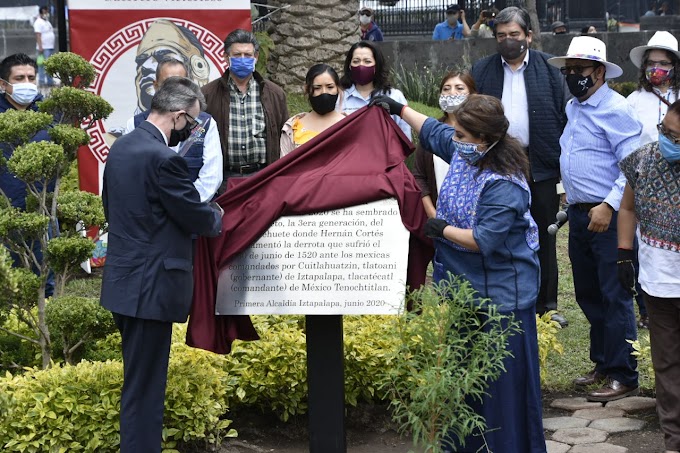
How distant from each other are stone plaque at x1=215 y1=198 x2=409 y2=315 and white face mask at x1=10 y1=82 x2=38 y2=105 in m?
3.46

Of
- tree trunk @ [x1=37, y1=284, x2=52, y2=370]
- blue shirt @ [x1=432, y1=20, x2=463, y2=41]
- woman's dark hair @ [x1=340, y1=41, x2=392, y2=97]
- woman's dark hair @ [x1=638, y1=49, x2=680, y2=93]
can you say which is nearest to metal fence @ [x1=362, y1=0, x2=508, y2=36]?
blue shirt @ [x1=432, y1=20, x2=463, y2=41]

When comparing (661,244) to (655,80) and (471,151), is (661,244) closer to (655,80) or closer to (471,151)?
(471,151)

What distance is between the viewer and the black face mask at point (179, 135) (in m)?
5.29

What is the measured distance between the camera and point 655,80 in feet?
23.2

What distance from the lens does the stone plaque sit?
16.7 ft

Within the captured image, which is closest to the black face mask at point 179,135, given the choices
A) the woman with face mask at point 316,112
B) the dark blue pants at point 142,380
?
the dark blue pants at point 142,380

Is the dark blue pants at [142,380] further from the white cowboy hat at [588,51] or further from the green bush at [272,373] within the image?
the white cowboy hat at [588,51]

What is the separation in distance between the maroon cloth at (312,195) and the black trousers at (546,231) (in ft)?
7.71

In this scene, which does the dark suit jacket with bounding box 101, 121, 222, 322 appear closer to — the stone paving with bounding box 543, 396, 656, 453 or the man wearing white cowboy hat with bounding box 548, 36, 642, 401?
the stone paving with bounding box 543, 396, 656, 453

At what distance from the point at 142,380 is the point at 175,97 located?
4.65 ft

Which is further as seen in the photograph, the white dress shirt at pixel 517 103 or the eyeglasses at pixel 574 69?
the white dress shirt at pixel 517 103

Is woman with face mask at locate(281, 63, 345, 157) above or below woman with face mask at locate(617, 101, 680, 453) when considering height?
above

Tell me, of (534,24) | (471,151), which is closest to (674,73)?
(471,151)

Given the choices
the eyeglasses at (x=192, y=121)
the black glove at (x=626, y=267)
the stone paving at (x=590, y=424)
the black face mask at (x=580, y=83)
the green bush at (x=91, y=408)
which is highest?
the black face mask at (x=580, y=83)
